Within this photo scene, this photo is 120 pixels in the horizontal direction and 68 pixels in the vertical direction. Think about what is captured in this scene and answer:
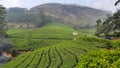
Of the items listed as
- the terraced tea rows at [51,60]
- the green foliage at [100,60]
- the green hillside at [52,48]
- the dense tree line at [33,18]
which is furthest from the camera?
the dense tree line at [33,18]

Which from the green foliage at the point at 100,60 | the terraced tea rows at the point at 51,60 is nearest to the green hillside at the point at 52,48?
the terraced tea rows at the point at 51,60

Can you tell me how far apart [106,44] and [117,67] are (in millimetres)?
42606

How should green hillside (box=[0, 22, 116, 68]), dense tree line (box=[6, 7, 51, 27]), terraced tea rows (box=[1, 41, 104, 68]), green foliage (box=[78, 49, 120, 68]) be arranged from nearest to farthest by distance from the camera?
green foliage (box=[78, 49, 120, 68]) < terraced tea rows (box=[1, 41, 104, 68]) < green hillside (box=[0, 22, 116, 68]) < dense tree line (box=[6, 7, 51, 27])

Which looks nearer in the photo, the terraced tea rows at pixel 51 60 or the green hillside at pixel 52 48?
the terraced tea rows at pixel 51 60

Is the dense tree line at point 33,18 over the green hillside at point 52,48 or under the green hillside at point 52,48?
over

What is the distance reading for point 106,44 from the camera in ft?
192

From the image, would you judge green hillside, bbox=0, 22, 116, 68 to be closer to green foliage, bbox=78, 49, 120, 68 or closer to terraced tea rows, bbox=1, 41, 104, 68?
terraced tea rows, bbox=1, 41, 104, 68

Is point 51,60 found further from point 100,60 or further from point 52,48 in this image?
point 100,60

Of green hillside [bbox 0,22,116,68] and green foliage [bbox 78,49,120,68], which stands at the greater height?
green foliage [bbox 78,49,120,68]

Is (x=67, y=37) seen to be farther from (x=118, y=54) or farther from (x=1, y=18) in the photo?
(x=118, y=54)

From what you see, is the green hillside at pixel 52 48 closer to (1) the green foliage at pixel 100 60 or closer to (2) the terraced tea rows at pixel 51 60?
(2) the terraced tea rows at pixel 51 60

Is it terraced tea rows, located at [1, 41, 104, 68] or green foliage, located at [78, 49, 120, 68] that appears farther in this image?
terraced tea rows, located at [1, 41, 104, 68]

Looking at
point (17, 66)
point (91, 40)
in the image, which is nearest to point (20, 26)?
point (91, 40)

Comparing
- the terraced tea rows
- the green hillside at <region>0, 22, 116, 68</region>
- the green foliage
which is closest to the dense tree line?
the green hillside at <region>0, 22, 116, 68</region>
